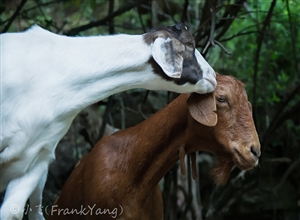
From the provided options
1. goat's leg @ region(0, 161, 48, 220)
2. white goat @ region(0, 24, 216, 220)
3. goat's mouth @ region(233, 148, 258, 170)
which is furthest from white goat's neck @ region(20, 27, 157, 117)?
goat's mouth @ region(233, 148, 258, 170)

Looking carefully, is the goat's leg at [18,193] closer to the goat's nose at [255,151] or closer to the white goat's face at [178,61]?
the white goat's face at [178,61]

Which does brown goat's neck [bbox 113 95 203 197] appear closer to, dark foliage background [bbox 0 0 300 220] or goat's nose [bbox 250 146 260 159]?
goat's nose [bbox 250 146 260 159]

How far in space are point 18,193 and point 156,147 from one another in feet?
1.02

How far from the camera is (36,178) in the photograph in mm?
725

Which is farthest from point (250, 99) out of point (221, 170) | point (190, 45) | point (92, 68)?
point (92, 68)

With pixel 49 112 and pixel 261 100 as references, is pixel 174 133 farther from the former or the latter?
pixel 261 100

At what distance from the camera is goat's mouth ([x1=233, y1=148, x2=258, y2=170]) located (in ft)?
2.69

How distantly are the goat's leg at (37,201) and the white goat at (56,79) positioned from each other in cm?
6

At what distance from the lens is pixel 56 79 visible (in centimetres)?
70

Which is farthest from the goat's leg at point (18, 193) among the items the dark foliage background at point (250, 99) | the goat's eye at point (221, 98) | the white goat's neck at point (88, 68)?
the dark foliage background at point (250, 99)

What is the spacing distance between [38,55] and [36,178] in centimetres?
20

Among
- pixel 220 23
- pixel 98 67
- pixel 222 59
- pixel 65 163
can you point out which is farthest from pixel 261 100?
pixel 98 67

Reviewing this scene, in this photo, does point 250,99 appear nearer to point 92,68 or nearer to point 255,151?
point 255,151

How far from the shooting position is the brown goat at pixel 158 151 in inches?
32.9
